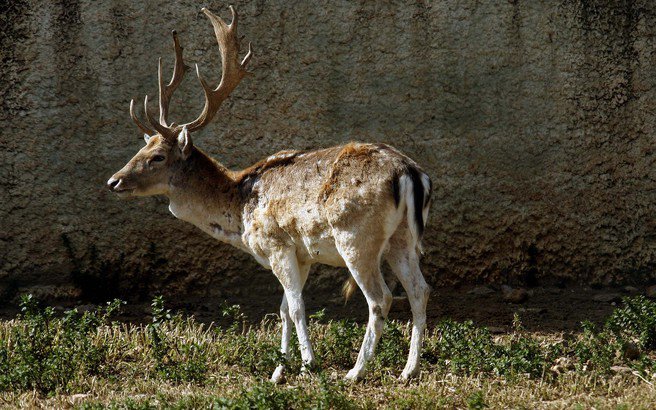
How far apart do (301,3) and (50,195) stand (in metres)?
3.36

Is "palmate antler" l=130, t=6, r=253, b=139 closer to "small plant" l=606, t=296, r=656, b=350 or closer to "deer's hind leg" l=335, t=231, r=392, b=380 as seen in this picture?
"deer's hind leg" l=335, t=231, r=392, b=380

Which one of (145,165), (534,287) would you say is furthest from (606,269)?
(145,165)

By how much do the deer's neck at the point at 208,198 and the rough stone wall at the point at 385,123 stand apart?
1.93 meters

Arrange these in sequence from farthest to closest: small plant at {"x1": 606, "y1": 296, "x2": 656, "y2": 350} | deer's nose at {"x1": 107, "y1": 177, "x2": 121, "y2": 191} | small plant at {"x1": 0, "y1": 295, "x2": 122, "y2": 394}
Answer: deer's nose at {"x1": 107, "y1": 177, "x2": 121, "y2": 191} < small plant at {"x1": 606, "y1": 296, "x2": 656, "y2": 350} < small plant at {"x1": 0, "y1": 295, "x2": 122, "y2": 394}

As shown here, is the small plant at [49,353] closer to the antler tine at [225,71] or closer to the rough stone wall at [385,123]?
the antler tine at [225,71]

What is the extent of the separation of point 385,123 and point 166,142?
2809mm

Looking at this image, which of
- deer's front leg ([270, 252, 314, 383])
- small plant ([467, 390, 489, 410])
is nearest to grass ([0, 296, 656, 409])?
small plant ([467, 390, 489, 410])

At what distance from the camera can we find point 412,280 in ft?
27.1

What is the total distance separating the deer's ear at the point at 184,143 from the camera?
9000 millimetres

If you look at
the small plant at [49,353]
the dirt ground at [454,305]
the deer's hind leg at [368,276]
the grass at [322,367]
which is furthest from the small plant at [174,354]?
the dirt ground at [454,305]

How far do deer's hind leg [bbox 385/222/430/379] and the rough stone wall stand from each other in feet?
8.79

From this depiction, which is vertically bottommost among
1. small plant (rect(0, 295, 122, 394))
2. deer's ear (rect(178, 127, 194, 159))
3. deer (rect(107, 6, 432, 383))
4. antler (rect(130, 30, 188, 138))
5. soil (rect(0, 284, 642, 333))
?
soil (rect(0, 284, 642, 333))

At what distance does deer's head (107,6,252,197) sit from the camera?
8.95 m

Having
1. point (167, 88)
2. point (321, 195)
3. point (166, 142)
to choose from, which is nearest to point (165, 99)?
point (167, 88)
